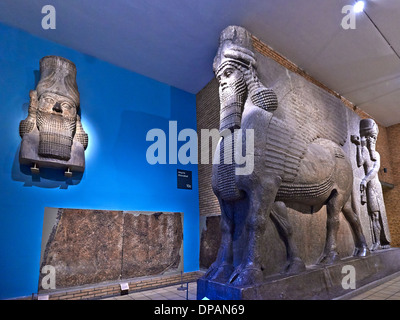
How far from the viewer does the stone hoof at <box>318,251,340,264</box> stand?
10.8 ft

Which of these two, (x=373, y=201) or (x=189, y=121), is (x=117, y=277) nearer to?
(x=189, y=121)

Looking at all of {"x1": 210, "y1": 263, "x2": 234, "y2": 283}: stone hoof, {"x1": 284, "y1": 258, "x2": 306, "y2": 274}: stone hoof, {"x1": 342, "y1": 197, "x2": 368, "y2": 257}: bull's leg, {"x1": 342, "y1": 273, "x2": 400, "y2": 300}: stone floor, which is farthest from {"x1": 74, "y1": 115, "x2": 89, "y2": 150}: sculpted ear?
{"x1": 342, "y1": 273, "x2": 400, "y2": 300}: stone floor

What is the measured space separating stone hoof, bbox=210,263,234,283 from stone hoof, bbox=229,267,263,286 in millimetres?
169

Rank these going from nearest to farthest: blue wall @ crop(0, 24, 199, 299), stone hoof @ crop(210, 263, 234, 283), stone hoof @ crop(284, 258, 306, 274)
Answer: stone hoof @ crop(210, 263, 234, 283)
stone hoof @ crop(284, 258, 306, 274)
blue wall @ crop(0, 24, 199, 299)

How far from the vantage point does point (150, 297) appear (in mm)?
3891

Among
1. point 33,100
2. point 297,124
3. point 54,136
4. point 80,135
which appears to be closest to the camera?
point 297,124

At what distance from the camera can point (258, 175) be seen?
2645 mm

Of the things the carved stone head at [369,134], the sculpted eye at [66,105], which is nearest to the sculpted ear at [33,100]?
the sculpted eye at [66,105]

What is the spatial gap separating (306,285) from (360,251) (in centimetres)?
174

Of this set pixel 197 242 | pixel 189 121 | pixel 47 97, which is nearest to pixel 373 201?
pixel 197 242

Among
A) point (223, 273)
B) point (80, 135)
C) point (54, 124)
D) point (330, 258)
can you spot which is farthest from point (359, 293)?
point (54, 124)

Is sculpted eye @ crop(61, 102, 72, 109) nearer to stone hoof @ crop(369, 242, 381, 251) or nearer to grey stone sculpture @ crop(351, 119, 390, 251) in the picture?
grey stone sculpture @ crop(351, 119, 390, 251)

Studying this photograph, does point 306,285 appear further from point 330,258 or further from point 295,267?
point 330,258

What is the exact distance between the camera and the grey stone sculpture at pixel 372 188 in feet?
15.3
